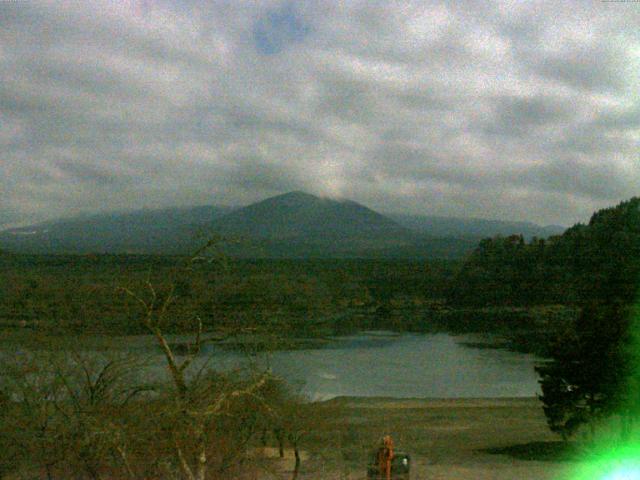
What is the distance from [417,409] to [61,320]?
14.8 meters

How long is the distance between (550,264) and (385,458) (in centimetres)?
4715

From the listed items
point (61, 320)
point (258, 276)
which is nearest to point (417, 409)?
point (258, 276)

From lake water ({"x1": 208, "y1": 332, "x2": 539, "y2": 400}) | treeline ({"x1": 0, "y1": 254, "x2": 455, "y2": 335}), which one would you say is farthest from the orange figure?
lake water ({"x1": 208, "y1": 332, "x2": 539, "y2": 400})

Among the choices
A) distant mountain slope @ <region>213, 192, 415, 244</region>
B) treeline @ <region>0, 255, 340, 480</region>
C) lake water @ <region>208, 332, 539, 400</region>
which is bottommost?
lake water @ <region>208, 332, 539, 400</region>

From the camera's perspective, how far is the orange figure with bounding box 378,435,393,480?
926 cm

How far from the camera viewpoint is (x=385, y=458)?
9461 mm

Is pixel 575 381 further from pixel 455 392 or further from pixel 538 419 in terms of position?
pixel 455 392

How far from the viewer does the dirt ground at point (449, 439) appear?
15344 mm

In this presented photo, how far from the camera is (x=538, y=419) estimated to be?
A: 2527 centimetres

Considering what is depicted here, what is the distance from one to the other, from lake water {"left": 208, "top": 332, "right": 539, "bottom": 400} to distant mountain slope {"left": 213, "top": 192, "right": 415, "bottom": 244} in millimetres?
64260

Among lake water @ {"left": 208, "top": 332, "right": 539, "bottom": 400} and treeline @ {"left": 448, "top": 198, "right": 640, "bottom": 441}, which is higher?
treeline @ {"left": 448, "top": 198, "right": 640, "bottom": 441}

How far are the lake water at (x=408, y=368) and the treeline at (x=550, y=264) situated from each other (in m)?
6.90

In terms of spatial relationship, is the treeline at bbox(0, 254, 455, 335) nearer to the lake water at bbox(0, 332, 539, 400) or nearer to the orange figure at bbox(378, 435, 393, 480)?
the lake water at bbox(0, 332, 539, 400)

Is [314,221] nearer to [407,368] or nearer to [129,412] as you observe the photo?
[407,368]
